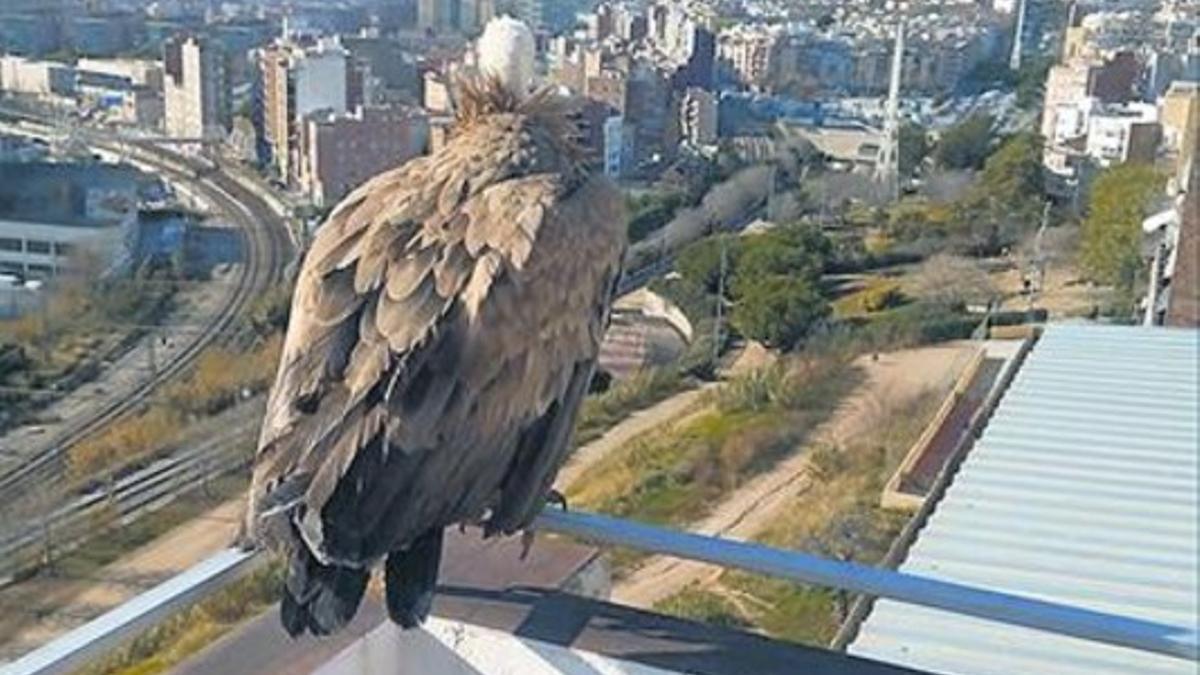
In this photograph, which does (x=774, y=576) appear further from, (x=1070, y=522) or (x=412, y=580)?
(x=1070, y=522)

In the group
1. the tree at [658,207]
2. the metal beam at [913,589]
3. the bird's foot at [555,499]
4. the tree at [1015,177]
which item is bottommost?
the tree at [658,207]

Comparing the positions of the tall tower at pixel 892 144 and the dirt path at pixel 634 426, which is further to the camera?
the tall tower at pixel 892 144

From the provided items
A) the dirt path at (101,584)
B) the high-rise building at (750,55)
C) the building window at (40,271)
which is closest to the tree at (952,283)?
the high-rise building at (750,55)

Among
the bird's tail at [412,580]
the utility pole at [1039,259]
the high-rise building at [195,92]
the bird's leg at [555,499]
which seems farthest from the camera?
the high-rise building at [195,92]

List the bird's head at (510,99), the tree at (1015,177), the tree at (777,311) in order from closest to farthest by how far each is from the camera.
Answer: the bird's head at (510,99) → the tree at (777,311) → the tree at (1015,177)

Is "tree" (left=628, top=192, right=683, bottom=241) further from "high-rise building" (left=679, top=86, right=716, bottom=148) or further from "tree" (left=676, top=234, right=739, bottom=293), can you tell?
"high-rise building" (left=679, top=86, right=716, bottom=148)

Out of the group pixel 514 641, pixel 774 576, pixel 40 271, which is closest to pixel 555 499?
pixel 514 641

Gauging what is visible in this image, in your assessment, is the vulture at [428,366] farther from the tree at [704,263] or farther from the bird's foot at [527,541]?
the tree at [704,263]
